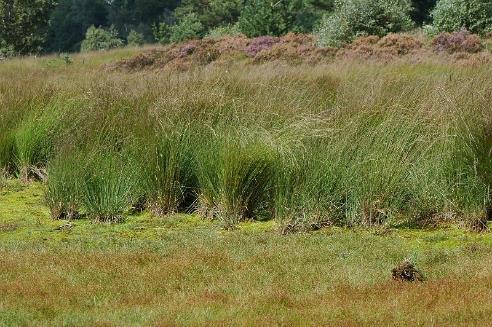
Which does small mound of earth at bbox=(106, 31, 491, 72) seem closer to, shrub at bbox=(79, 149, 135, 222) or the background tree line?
the background tree line

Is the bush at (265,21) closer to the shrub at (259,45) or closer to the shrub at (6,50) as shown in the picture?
the shrub at (259,45)

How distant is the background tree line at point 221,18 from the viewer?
26688 mm

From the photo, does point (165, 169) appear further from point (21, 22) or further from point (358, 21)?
point (21, 22)

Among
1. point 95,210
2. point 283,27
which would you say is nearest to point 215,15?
point 283,27

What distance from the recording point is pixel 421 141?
7508 mm

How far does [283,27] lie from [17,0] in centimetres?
1980

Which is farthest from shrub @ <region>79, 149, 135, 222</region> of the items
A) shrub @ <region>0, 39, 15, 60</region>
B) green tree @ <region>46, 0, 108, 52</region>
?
green tree @ <region>46, 0, 108, 52</region>

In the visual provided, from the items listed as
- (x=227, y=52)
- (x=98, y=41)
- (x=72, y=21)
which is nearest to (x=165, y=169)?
(x=227, y=52)

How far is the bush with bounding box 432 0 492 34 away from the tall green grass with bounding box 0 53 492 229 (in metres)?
17.7

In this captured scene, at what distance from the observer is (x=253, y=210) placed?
24.9ft

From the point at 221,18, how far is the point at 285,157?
184 feet

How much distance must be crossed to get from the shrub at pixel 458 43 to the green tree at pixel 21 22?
101 feet

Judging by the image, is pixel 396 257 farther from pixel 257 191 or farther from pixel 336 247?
pixel 257 191

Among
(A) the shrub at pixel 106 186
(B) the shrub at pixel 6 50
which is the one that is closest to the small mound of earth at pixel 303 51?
(A) the shrub at pixel 106 186
